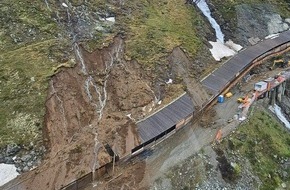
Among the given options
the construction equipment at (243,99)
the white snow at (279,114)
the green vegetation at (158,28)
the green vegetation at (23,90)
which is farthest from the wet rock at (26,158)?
the white snow at (279,114)

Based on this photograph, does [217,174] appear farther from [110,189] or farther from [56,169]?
[56,169]

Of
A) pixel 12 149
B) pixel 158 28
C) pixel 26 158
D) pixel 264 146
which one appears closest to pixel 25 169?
pixel 26 158

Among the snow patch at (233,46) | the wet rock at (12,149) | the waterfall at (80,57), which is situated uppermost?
the waterfall at (80,57)

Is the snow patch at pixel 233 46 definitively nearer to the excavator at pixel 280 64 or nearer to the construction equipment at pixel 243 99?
the excavator at pixel 280 64

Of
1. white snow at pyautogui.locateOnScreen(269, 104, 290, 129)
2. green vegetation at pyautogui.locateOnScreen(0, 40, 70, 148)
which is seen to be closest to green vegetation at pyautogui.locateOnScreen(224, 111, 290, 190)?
white snow at pyautogui.locateOnScreen(269, 104, 290, 129)

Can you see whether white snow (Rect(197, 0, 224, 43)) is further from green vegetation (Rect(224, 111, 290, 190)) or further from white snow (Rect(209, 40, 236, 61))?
green vegetation (Rect(224, 111, 290, 190))

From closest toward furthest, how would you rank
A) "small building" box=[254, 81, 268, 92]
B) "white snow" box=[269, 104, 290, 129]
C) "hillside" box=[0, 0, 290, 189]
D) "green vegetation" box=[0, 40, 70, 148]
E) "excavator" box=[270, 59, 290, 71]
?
"hillside" box=[0, 0, 290, 189], "green vegetation" box=[0, 40, 70, 148], "white snow" box=[269, 104, 290, 129], "small building" box=[254, 81, 268, 92], "excavator" box=[270, 59, 290, 71]
